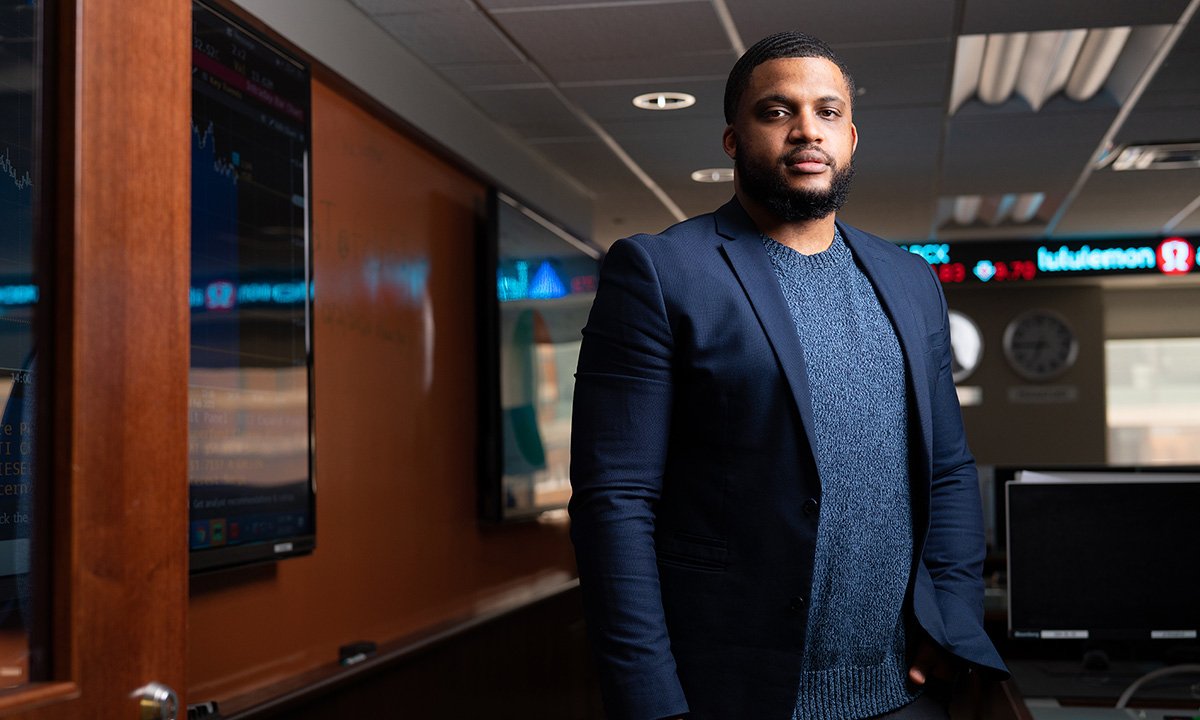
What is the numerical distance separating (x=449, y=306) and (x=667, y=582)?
9.87 feet

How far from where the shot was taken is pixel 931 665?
160 centimetres

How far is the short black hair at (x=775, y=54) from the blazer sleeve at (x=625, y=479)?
0.25 metres

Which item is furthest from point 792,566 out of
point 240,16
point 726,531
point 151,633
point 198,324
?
point 240,16

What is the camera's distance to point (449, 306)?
445 cm

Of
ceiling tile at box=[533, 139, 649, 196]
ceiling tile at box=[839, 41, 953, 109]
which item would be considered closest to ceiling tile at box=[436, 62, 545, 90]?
ceiling tile at box=[533, 139, 649, 196]

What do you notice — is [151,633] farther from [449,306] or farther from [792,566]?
[449,306]

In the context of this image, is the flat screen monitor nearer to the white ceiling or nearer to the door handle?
the white ceiling

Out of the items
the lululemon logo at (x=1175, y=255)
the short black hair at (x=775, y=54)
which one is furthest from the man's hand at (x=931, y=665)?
the lululemon logo at (x=1175, y=255)

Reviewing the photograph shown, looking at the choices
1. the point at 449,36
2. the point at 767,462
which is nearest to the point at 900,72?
the point at 449,36

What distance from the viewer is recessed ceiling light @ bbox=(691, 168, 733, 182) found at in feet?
19.2

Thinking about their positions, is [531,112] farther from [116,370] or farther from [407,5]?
[116,370]

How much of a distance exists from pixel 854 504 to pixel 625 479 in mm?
276

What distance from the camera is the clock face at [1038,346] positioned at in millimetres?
8812

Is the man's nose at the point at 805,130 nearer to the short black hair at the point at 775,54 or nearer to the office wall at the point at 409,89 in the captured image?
the short black hair at the point at 775,54
